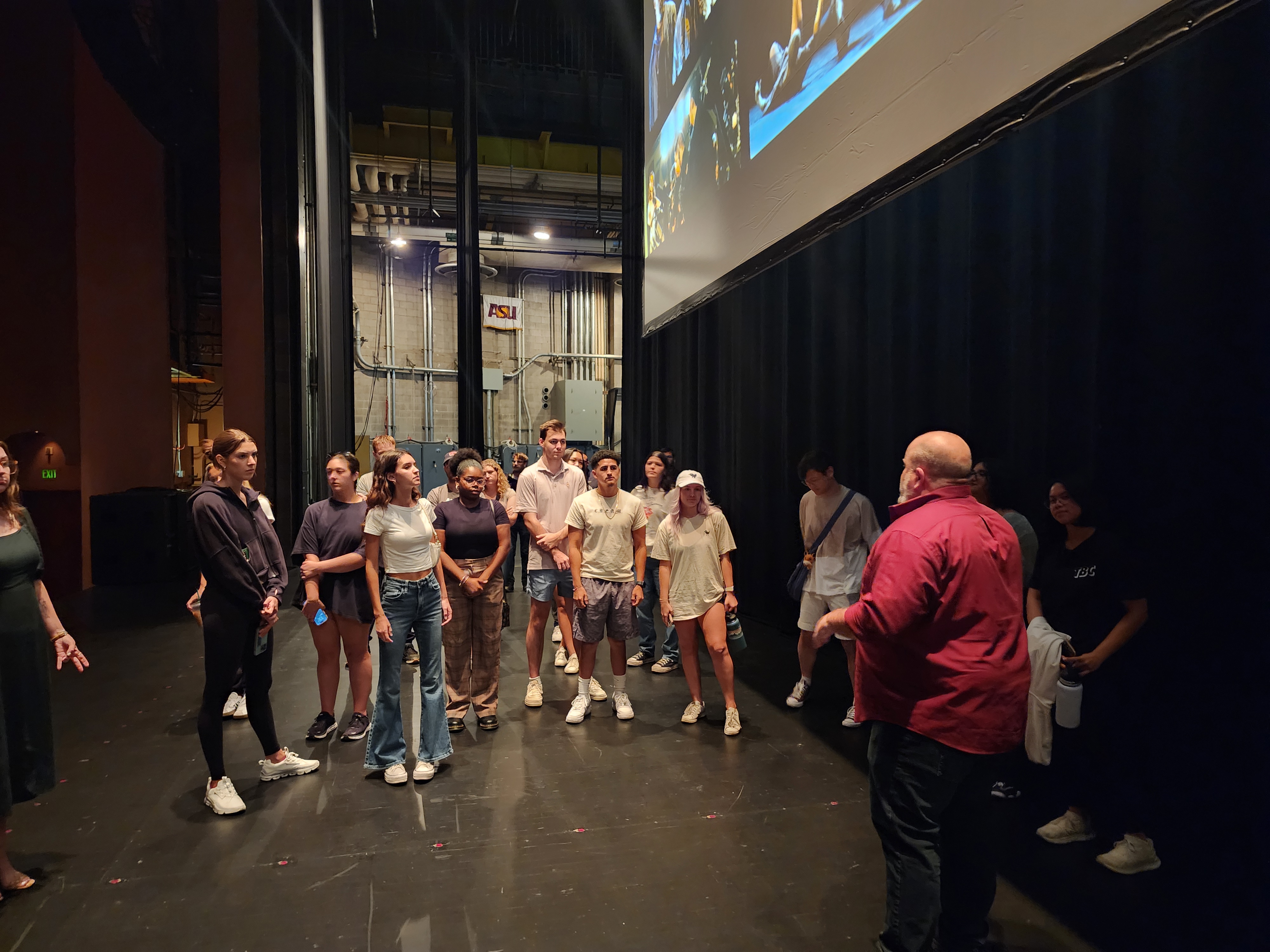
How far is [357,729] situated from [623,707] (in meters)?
1.36

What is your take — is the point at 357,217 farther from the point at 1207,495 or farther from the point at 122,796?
the point at 1207,495

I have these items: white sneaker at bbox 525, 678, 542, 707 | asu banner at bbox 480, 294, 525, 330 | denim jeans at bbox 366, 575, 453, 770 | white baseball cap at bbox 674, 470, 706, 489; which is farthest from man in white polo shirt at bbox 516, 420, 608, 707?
asu banner at bbox 480, 294, 525, 330

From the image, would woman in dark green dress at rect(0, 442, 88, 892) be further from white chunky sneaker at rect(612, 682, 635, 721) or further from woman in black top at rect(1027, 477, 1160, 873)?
woman in black top at rect(1027, 477, 1160, 873)

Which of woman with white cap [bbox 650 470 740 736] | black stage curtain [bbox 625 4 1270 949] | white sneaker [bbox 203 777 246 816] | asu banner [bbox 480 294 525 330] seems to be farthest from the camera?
asu banner [bbox 480 294 525 330]

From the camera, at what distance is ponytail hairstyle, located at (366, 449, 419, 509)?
2877mm

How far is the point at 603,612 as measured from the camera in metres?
3.60

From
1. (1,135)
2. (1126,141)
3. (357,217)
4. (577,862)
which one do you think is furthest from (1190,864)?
(357,217)

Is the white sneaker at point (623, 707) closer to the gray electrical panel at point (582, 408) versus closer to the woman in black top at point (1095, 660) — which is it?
the woman in black top at point (1095, 660)

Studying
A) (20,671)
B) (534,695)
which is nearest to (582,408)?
(534,695)

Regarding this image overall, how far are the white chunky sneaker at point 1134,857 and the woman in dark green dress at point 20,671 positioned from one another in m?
3.51

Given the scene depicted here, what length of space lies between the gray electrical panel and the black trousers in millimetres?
9929

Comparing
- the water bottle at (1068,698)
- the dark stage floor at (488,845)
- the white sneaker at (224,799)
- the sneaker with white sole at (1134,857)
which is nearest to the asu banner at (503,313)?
the dark stage floor at (488,845)

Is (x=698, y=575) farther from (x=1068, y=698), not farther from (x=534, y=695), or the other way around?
(x=1068, y=698)

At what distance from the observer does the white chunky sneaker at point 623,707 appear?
365 cm
